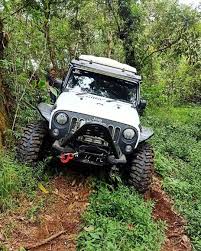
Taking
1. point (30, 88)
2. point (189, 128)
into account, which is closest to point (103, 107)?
point (30, 88)

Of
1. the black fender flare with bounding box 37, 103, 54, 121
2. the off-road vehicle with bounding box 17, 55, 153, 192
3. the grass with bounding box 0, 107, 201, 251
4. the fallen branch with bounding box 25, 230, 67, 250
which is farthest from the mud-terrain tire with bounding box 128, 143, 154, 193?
the fallen branch with bounding box 25, 230, 67, 250

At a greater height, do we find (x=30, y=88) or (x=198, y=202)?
(x=30, y=88)

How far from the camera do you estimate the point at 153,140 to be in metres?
11.6

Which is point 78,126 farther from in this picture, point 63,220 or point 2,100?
point 2,100

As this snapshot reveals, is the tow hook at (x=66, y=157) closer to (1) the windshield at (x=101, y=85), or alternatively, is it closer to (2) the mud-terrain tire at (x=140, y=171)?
(2) the mud-terrain tire at (x=140, y=171)

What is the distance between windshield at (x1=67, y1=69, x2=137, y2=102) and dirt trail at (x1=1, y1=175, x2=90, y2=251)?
180 centimetres

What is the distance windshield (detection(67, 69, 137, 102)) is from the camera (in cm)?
780

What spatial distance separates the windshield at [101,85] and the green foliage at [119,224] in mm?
1815

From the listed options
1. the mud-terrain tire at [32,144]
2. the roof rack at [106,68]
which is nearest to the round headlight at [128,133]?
the mud-terrain tire at [32,144]

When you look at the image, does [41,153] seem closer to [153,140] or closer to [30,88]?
[30,88]

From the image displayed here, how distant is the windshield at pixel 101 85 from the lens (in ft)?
25.6

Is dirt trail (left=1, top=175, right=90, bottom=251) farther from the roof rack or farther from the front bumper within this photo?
the roof rack

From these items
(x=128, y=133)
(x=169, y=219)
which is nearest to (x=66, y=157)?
(x=128, y=133)

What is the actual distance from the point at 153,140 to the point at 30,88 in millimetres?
3683
